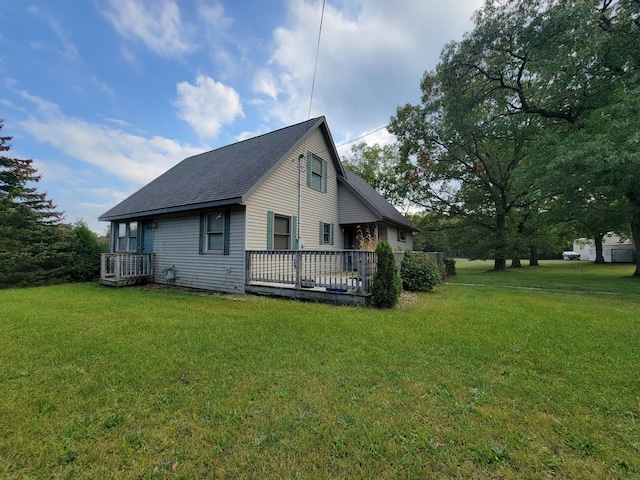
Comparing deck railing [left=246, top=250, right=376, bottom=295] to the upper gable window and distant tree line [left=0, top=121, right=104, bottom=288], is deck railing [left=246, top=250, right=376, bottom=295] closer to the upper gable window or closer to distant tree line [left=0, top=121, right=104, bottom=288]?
the upper gable window

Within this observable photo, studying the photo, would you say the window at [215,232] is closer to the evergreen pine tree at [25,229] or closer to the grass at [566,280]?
the evergreen pine tree at [25,229]

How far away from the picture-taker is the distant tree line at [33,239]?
33.9 ft

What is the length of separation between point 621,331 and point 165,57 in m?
15.7

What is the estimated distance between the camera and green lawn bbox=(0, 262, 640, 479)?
72.6 inches

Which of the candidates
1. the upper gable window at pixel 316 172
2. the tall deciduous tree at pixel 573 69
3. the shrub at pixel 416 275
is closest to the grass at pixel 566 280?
the tall deciduous tree at pixel 573 69

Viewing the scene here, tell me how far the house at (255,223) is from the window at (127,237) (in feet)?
0.15

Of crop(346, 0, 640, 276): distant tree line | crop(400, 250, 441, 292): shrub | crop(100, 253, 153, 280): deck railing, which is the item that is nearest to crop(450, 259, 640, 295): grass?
crop(346, 0, 640, 276): distant tree line

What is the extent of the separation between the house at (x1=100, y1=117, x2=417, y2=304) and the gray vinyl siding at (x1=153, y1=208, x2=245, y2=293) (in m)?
0.03

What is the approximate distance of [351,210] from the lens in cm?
1277

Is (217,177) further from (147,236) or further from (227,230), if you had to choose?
(147,236)

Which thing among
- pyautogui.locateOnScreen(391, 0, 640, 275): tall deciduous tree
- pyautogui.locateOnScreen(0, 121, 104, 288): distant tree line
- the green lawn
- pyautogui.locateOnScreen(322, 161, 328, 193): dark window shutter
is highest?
pyautogui.locateOnScreen(391, 0, 640, 275): tall deciduous tree

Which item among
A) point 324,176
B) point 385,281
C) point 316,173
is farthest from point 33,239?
point 385,281

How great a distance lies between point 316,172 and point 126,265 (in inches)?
317

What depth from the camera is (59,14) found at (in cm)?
829
